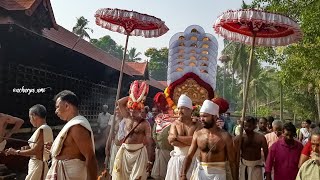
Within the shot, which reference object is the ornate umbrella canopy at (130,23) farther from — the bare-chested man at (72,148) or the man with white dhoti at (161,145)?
the bare-chested man at (72,148)

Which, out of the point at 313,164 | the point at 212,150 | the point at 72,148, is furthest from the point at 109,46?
the point at 72,148

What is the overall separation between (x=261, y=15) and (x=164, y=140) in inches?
145

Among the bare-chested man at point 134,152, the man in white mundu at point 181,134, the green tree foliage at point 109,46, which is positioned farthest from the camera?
the green tree foliage at point 109,46

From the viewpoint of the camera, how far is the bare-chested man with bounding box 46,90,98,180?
374cm

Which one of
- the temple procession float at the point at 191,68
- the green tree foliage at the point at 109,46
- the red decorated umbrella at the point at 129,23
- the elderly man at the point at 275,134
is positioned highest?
the green tree foliage at the point at 109,46

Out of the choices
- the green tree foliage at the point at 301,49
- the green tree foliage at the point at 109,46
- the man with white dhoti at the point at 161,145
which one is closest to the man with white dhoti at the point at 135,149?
the man with white dhoti at the point at 161,145

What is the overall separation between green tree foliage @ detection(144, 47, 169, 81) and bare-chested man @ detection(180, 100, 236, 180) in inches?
2383

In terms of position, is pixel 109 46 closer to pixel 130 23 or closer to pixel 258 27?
pixel 130 23

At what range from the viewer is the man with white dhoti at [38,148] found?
5172 millimetres

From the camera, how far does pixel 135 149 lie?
23.1ft

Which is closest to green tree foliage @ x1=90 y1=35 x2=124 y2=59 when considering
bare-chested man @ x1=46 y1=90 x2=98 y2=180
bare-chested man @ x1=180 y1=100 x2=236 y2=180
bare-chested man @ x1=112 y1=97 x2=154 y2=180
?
bare-chested man @ x1=112 y1=97 x2=154 y2=180

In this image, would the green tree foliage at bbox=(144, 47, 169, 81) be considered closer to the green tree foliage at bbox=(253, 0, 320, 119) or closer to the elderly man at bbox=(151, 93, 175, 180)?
the green tree foliage at bbox=(253, 0, 320, 119)

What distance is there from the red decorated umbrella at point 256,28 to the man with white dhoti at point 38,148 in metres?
2.92

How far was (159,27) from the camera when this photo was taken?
8.32 meters
